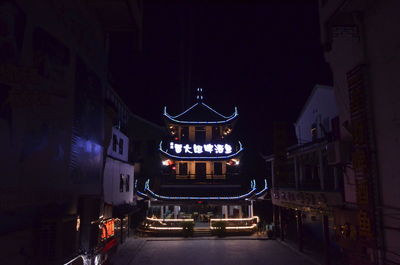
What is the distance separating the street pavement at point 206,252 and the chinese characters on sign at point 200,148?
8.72m

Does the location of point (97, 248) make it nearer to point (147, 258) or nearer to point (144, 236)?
point (147, 258)

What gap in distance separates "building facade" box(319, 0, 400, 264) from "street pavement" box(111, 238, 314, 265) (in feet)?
24.9

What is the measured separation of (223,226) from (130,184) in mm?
9239

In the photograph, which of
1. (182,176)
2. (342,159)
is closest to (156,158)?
(182,176)

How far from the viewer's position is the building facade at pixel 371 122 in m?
9.60

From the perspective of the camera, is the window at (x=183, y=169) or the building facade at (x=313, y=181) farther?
the window at (x=183, y=169)

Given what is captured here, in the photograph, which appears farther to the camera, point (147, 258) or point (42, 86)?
point (147, 258)

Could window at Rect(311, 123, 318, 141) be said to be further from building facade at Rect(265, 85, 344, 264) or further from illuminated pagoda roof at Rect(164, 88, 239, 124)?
illuminated pagoda roof at Rect(164, 88, 239, 124)

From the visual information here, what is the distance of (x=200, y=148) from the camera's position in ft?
101

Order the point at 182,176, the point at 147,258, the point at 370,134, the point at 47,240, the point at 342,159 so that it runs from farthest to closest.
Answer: the point at 182,176 → the point at 147,258 → the point at 342,159 → the point at 370,134 → the point at 47,240

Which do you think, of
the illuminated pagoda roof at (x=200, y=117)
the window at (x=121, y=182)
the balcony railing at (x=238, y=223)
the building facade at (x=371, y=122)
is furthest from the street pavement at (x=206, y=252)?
the illuminated pagoda roof at (x=200, y=117)

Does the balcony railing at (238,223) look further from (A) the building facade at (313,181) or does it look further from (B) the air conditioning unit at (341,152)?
(B) the air conditioning unit at (341,152)

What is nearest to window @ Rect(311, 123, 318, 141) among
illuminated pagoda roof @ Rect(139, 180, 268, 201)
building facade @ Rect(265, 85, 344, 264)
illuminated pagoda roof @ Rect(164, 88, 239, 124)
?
building facade @ Rect(265, 85, 344, 264)

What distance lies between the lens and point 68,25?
385 inches
